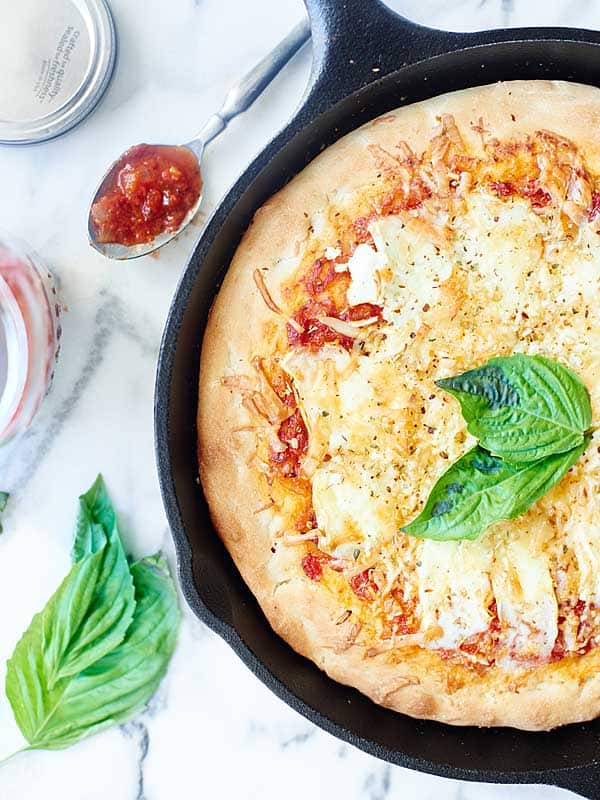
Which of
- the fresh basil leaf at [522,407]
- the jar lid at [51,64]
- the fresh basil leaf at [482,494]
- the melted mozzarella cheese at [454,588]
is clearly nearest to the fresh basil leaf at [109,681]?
the melted mozzarella cheese at [454,588]

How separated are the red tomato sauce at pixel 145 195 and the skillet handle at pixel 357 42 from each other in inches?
20.6

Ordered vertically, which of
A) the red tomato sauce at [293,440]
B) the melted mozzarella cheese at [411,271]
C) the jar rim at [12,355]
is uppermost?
the jar rim at [12,355]

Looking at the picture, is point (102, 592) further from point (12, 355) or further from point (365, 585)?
point (365, 585)

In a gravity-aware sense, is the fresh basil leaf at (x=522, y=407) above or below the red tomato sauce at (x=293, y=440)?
below

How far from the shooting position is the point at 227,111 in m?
2.58

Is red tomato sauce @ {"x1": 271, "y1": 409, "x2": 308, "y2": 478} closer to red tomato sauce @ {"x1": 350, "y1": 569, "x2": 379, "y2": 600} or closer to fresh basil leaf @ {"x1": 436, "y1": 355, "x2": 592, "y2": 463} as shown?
red tomato sauce @ {"x1": 350, "y1": 569, "x2": 379, "y2": 600}

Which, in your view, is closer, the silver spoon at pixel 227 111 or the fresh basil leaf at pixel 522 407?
the fresh basil leaf at pixel 522 407

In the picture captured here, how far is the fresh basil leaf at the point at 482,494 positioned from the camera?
2.00 meters

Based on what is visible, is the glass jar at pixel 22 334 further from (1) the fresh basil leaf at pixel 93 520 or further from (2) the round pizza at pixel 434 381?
(2) the round pizza at pixel 434 381

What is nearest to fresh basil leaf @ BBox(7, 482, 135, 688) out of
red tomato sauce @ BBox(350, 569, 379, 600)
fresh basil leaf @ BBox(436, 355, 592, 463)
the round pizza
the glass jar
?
the glass jar

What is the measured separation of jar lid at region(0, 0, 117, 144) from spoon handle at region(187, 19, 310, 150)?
0.33 m

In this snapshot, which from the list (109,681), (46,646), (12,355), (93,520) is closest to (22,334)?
(12,355)

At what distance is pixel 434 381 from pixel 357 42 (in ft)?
2.53

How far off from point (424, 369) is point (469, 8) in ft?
3.61
